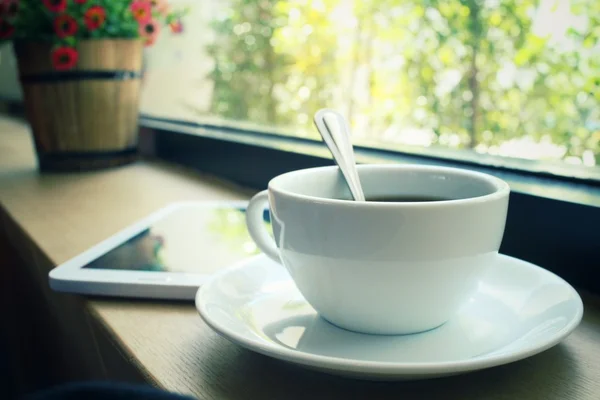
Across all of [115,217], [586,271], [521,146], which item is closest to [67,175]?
[115,217]

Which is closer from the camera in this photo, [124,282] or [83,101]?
[124,282]

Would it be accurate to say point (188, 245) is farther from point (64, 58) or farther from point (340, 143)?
point (64, 58)

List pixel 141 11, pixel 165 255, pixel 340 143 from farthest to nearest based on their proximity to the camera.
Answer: pixel 141 11, pixel 165 255, pixel 340 143

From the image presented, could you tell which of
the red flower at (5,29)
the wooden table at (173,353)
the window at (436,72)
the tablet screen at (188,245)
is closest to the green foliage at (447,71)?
the window at (436,72)

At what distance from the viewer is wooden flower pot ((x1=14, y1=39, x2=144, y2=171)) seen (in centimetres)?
93

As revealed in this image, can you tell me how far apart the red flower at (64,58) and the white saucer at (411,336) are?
0.66m

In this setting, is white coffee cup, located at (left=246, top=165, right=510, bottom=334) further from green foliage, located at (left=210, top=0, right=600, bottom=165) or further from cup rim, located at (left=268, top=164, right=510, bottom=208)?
green foliage, located at (left=210, top=0, right=600, bottom=165)

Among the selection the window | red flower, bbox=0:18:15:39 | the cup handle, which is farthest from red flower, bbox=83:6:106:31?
the cup handle

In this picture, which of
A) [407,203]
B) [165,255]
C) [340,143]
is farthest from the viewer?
[165,255]

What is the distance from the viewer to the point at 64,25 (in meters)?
0.88

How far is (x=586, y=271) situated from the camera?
396 mm

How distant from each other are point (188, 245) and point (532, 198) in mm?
301

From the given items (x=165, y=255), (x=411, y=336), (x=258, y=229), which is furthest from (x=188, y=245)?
(x=411, y=336)

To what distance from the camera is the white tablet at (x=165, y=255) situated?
421mm
